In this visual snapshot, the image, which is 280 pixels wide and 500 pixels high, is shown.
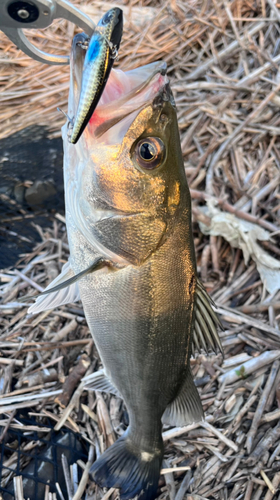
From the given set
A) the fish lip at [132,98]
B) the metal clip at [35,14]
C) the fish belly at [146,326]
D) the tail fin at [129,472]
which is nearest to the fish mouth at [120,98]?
the fish lip at [132,98]

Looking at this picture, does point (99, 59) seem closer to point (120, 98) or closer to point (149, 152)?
point (120, 98)

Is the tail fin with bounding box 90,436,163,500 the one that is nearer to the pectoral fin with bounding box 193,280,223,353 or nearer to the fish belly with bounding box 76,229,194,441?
the fish belly with bounding box 76,229,194,441

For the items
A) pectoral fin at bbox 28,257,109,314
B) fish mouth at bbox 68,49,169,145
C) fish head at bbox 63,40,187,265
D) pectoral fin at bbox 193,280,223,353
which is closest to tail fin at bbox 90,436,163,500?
pectoral fin at bbox 193,280,223,353

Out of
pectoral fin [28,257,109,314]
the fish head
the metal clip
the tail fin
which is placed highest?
the metal clip

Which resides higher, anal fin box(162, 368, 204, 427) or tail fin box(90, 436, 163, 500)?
anal fin box(162, 368, 204, 427)

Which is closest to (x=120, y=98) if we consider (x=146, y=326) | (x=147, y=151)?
(x=147, y=151)

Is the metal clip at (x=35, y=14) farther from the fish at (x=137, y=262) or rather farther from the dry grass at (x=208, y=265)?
the dry grass at (x=208, y=265)

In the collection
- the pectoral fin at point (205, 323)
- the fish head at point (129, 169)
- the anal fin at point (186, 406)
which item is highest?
the fish head at point (129, 169)
